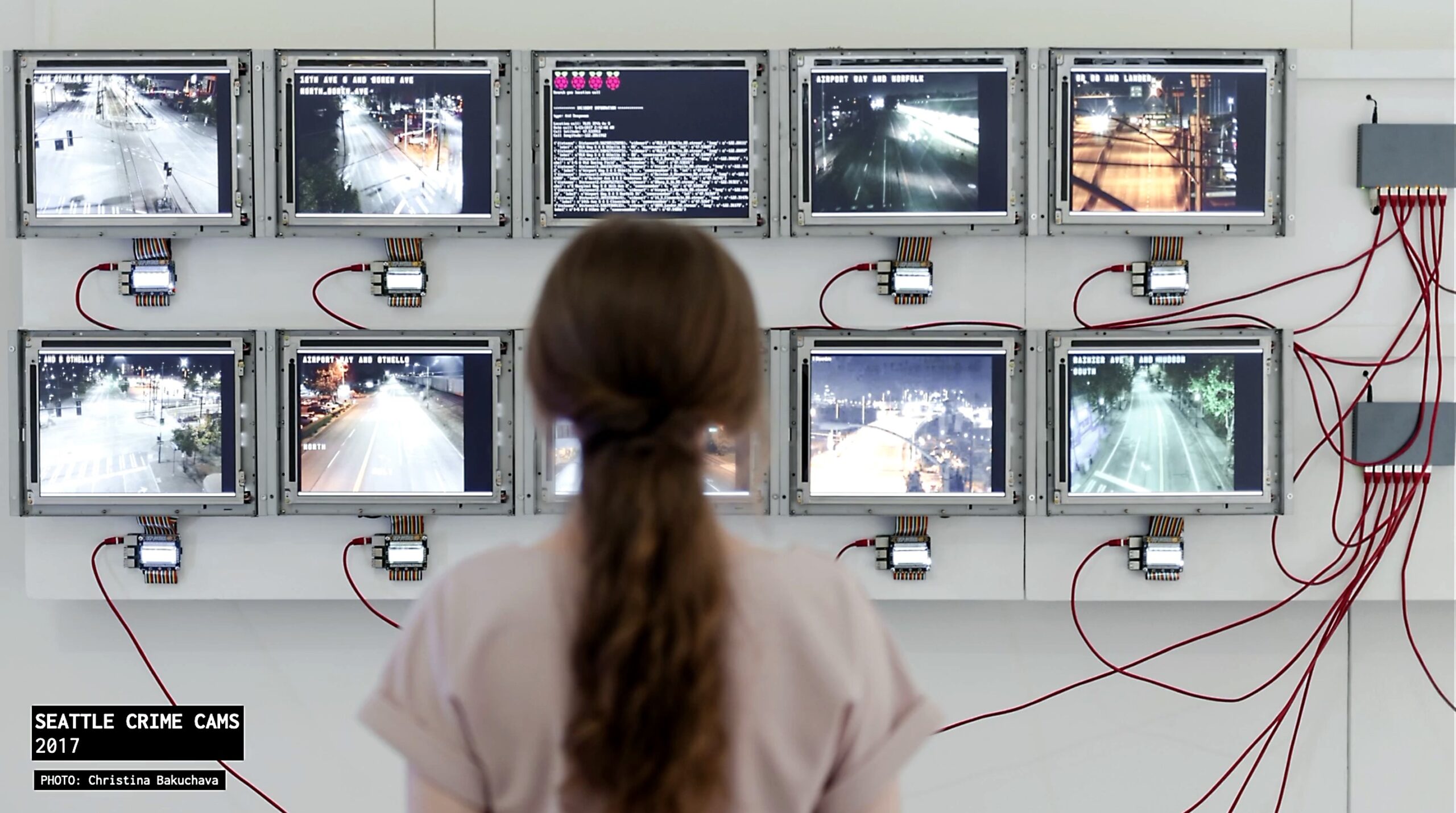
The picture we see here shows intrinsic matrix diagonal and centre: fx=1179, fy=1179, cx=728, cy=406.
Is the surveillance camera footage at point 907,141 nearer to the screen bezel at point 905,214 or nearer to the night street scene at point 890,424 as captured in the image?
the screen bezel at point 905,214

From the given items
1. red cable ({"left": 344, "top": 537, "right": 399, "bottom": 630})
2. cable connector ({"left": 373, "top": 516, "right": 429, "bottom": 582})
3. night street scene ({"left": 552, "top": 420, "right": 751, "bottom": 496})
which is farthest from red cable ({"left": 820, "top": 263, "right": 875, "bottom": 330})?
red cable ({"left": 344, "top": 537, "right": 399, "bottom": 630})

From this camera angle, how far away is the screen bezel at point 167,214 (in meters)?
2.00

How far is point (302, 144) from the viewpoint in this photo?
2.00 m

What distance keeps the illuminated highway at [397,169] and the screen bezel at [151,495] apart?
326 millimetres

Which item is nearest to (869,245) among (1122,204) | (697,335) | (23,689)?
(1122,204)

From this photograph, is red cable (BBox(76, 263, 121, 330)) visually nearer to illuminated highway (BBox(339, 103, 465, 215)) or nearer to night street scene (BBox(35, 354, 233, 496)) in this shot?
night street scene (BBox(35, 354, 233, 496))

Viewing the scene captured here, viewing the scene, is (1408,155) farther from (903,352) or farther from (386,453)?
(386,453)

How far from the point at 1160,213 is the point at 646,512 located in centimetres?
152

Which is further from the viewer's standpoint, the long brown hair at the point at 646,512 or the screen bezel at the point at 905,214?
the screen bezel at the point at 905,214

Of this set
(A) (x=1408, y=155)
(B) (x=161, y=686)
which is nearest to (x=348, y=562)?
(B) (x=161, y=686)

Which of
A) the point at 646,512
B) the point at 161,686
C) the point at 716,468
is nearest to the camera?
the point at 646,512

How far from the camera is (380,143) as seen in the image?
1.99 m

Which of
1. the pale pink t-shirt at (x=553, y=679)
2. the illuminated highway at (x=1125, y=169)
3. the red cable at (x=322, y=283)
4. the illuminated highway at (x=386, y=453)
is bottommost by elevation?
the pale pink t-shirt at (x=553, y=679)

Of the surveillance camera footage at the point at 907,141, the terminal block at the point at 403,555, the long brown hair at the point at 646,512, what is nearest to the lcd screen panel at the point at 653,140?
the surveillance camera footage at the point at 907,141
